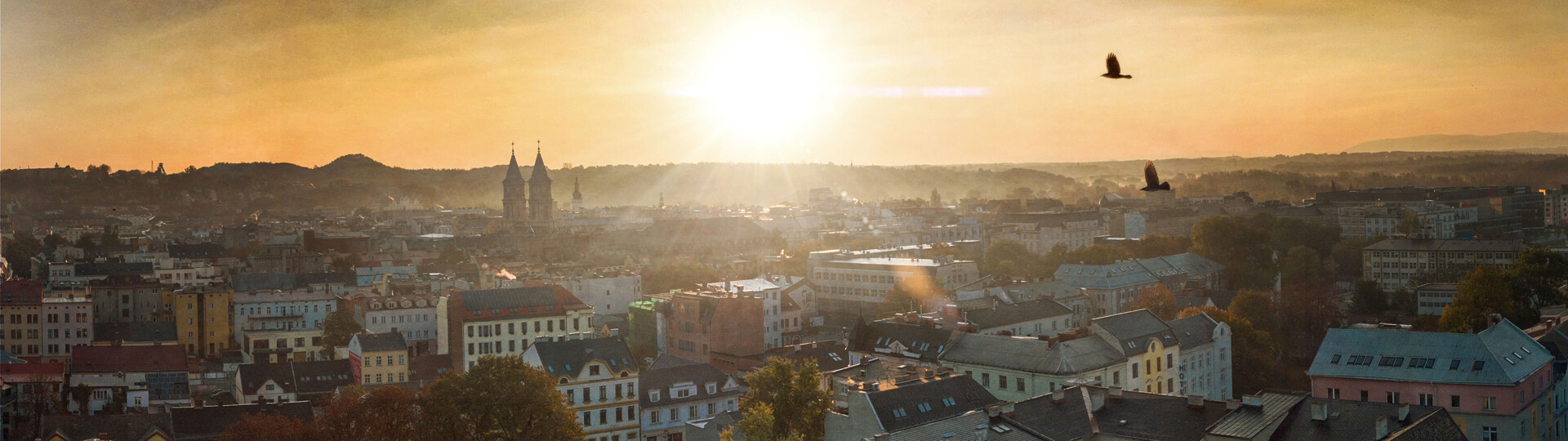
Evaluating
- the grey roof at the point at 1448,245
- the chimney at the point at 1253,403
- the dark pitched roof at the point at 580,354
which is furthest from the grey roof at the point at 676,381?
the grey roof at the point at 1448,245

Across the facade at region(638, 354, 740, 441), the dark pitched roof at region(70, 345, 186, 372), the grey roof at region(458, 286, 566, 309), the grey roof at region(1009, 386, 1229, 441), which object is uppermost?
the grey roof at region(458, 286, 566, 309)

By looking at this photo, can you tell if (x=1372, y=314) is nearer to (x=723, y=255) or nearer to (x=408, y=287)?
(x=408, y=287)

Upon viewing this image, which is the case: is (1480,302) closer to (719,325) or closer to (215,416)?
(719,325)

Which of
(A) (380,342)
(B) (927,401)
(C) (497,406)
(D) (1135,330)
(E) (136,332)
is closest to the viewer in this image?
(B) (927,401)

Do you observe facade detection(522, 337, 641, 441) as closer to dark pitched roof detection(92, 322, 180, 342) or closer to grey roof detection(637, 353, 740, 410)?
grey roof detection(637, 353, 740, 410)

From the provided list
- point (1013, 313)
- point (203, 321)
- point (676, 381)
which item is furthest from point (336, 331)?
point (1013, 313)

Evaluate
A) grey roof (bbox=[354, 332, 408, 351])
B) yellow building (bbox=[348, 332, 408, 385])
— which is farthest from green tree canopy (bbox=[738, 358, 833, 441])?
grey roof (bbox=[354, 332, 408, 351])

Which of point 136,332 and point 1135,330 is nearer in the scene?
point 1135,330
